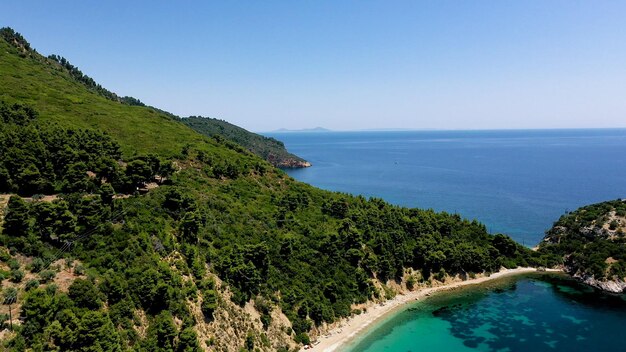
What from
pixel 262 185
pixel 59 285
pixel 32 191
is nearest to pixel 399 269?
pixel 262 185

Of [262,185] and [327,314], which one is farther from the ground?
[262,185]

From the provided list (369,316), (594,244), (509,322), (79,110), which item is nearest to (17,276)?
(369,316)

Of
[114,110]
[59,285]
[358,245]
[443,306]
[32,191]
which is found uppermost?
[114,110]

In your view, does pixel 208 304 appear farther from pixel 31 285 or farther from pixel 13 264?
pixel 13 264

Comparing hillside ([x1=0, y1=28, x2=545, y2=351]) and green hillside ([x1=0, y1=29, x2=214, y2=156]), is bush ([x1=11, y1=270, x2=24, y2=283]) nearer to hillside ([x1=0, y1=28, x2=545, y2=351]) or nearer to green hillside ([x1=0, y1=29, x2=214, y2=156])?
hillside ([x1=0, y1=28, x2=545, y2=351])

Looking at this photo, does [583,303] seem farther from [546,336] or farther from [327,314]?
[327,314]

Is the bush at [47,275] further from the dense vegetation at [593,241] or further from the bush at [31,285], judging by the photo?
the dense vegetation at [593,241]
